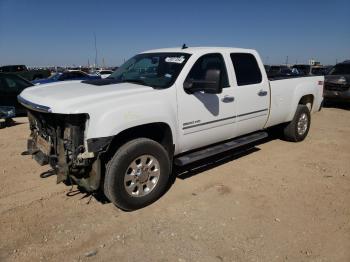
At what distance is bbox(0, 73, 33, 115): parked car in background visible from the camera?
33.1ft

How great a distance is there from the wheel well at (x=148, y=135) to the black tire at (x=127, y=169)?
12cm

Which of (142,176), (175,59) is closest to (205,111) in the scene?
(175,59)

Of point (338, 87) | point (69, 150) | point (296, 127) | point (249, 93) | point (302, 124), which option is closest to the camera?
point (69, 150)

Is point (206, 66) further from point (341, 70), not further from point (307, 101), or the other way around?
point (341, 70)

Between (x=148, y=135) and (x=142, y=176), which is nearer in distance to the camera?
(x=142, y=176)

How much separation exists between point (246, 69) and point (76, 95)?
9.44 feet

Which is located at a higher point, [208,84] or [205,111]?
[208,84]

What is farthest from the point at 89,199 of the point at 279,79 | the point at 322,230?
the point at 279,79

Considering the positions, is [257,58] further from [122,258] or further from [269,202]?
[122,258]

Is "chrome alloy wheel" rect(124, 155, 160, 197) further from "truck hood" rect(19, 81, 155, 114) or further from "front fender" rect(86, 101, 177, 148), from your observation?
"truck hood" rect(19, 81, 155, 114)

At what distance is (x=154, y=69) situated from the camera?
4777 millimetres

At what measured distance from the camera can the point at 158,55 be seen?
5.07 meters

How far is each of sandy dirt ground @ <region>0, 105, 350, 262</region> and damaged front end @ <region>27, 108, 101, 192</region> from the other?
50 centimetres

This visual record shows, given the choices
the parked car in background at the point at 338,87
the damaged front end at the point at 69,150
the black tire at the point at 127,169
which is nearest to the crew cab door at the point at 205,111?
the black tire at the point at 127,169
